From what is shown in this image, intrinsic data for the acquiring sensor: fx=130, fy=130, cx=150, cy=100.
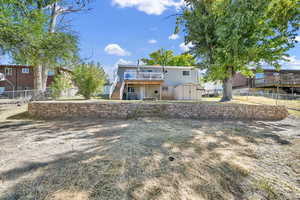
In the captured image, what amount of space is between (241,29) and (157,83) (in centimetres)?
1010

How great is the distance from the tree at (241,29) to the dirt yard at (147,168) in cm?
644

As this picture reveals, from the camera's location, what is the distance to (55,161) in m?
2.90

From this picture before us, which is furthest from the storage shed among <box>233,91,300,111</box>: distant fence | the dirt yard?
the dirt yard

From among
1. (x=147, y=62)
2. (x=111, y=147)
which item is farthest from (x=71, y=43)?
(x=147, y=62)

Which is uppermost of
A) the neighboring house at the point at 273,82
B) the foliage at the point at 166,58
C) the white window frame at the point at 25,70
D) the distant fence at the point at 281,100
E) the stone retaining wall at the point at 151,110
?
the foliage at the point at 166,58

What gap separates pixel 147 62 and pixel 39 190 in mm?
32898

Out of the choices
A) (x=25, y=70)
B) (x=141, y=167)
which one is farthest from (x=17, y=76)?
(x=141, y=167)

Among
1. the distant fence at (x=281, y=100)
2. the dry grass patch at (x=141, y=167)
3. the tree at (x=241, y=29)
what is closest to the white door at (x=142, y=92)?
the tree at (x=241, y=29)

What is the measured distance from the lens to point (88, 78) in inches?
468

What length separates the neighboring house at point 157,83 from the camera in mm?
16386

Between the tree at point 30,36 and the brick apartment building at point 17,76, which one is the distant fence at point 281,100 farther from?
the brick apartment building at point 17,76

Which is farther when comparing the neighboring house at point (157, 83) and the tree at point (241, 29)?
the neighboring house at point (157, 83)

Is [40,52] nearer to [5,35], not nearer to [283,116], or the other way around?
[5,35]

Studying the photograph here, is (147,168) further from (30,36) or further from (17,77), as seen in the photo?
(17,77)
